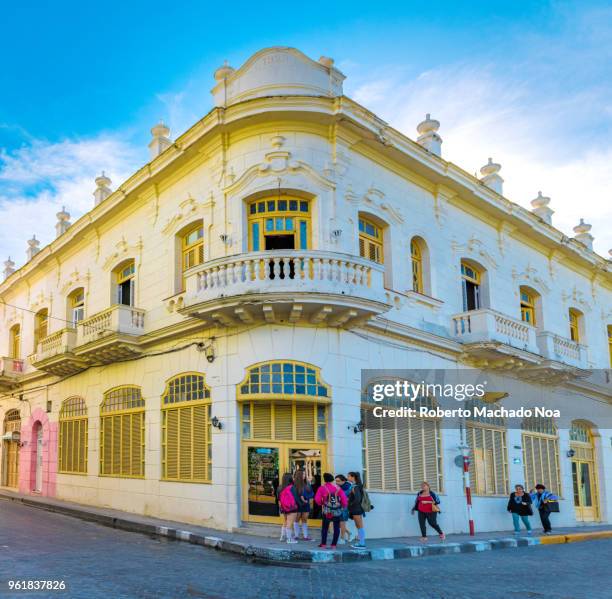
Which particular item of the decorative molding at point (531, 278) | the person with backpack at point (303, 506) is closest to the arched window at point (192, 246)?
the person with backpack at point (303, 506)

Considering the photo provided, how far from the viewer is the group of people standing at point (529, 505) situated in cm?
1725

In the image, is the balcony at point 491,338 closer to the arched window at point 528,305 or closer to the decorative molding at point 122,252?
the arched window at point 528,305

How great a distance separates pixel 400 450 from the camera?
52.1 feet

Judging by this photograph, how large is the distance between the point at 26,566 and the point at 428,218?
12.8 m

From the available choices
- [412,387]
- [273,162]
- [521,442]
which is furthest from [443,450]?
[273,162]

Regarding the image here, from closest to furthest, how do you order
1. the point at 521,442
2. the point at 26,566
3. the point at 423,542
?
the point at 26,566
the point at 423,542
the point at 521,442

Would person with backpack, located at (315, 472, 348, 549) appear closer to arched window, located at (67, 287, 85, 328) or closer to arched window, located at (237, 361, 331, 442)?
arched window, located at (237, 361, 331, 442)

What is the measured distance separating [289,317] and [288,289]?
883 mm

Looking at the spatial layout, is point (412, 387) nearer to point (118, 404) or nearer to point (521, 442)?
point (521, 442)

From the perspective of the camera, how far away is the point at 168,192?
722 inches

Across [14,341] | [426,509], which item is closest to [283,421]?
[426,509]

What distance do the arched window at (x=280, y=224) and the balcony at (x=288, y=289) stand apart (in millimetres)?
1187

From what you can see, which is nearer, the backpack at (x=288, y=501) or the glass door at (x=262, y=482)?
the backpack at (x=288, y=501)

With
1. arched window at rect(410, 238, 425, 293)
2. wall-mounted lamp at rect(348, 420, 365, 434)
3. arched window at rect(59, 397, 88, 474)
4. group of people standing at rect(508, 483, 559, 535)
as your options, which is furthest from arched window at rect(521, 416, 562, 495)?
arched window at rect(59, 397, 88, 474)
